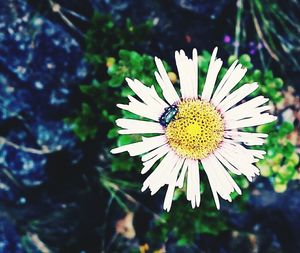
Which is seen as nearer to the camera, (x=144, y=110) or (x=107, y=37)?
(x=144, y=110)

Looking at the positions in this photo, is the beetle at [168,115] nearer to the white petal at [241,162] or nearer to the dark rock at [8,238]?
the white petal at [241,162]

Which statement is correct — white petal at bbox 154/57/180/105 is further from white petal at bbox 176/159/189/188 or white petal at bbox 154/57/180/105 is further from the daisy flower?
white petal at bbox 176/159/189/188

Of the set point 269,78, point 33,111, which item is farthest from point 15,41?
point 269,78

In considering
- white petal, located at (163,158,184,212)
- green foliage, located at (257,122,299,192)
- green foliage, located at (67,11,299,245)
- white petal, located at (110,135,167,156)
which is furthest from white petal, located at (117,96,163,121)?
green foliage, located at (257,122,299,192)

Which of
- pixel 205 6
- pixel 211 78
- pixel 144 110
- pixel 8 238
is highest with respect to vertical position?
pixel 205 6

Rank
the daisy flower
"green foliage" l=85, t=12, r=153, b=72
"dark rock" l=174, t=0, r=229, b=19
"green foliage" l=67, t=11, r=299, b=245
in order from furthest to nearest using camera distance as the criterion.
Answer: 1. "dark rock" l=174, t=0, r=229, b=19
2. "green foliage" l=85, t=12, r=153, b=72
3. "green foliage" l=67, t=11, r=299, b=245
4. the daisy flower

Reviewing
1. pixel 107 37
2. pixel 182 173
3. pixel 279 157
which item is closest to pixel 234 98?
pixel 182 173

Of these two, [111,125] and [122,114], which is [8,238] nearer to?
[111,125]
